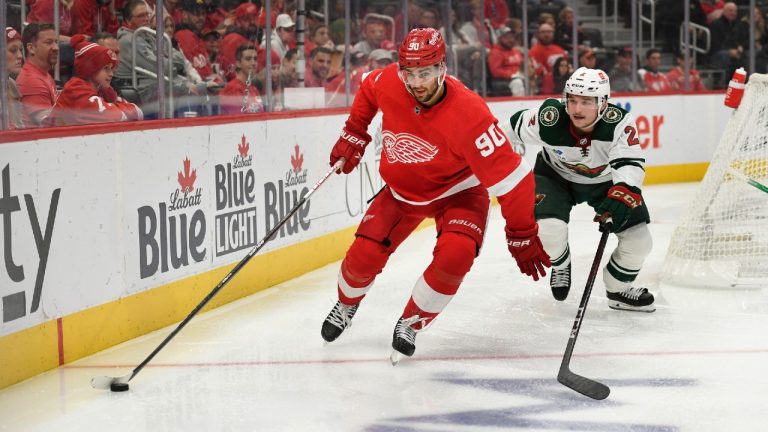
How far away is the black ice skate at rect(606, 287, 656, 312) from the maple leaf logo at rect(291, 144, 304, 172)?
1.76m

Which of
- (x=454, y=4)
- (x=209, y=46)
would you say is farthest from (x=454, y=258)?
(x=454, y=4)

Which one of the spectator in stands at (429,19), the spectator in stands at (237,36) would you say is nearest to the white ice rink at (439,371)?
the spectator in stands at (237,36)

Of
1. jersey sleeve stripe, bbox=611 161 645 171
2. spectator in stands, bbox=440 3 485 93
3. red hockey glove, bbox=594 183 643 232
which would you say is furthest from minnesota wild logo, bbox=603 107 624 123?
spectator in stands, bbox=440 3 485 93

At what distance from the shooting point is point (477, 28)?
29.1 feet

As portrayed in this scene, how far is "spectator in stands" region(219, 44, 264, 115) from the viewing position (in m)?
5.30

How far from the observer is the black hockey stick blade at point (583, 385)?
11.3ft

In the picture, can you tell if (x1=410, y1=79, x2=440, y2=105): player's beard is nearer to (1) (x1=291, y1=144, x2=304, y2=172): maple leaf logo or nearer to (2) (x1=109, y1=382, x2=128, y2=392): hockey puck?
(2) (x1=109, y1=382, x2=128, y2=392): hockey puck

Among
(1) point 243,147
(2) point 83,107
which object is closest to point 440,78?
(2) point 83,107

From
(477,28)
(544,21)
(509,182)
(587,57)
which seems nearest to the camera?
(509,182)

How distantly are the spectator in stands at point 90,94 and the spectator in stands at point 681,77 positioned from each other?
23.2 ft

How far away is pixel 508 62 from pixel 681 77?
2.21 meters

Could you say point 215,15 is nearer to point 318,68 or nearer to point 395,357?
point 318,68

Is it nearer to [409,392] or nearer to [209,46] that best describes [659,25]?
[209,46]

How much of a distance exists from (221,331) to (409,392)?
1.17 meters
